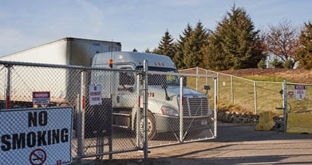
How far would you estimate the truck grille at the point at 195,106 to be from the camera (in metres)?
13.6

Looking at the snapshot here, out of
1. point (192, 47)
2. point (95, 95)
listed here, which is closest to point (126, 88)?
point (95, 95)

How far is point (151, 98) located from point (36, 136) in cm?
736

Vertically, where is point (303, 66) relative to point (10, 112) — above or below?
above

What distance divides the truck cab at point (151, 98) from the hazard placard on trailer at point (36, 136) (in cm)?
570

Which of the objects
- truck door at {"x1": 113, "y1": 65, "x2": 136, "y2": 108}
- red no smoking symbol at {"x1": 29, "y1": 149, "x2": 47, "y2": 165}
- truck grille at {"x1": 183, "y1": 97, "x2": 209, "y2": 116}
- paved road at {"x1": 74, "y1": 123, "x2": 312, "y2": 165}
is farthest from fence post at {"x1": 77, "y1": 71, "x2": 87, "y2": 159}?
truck grille at {"x1": 183, "y1": 97, "x2": 209, "y2": 116}

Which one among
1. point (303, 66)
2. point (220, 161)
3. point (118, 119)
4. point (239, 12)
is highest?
point (239, 12)

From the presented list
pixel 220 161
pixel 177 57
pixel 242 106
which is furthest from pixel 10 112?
pixel 177 57

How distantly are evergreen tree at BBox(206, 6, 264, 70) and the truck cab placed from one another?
97.8ft

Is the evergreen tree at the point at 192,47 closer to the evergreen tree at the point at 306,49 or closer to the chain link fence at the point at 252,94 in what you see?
the evergreen tree at the point at 306,49

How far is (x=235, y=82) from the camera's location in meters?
32.1

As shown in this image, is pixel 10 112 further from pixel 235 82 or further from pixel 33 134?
pixel 235 82

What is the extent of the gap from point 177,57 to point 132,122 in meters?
40.1

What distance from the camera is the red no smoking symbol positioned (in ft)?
21.4

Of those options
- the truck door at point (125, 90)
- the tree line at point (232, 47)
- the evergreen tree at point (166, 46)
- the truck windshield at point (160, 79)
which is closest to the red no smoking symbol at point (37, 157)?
the truck door at point (125, 90)
